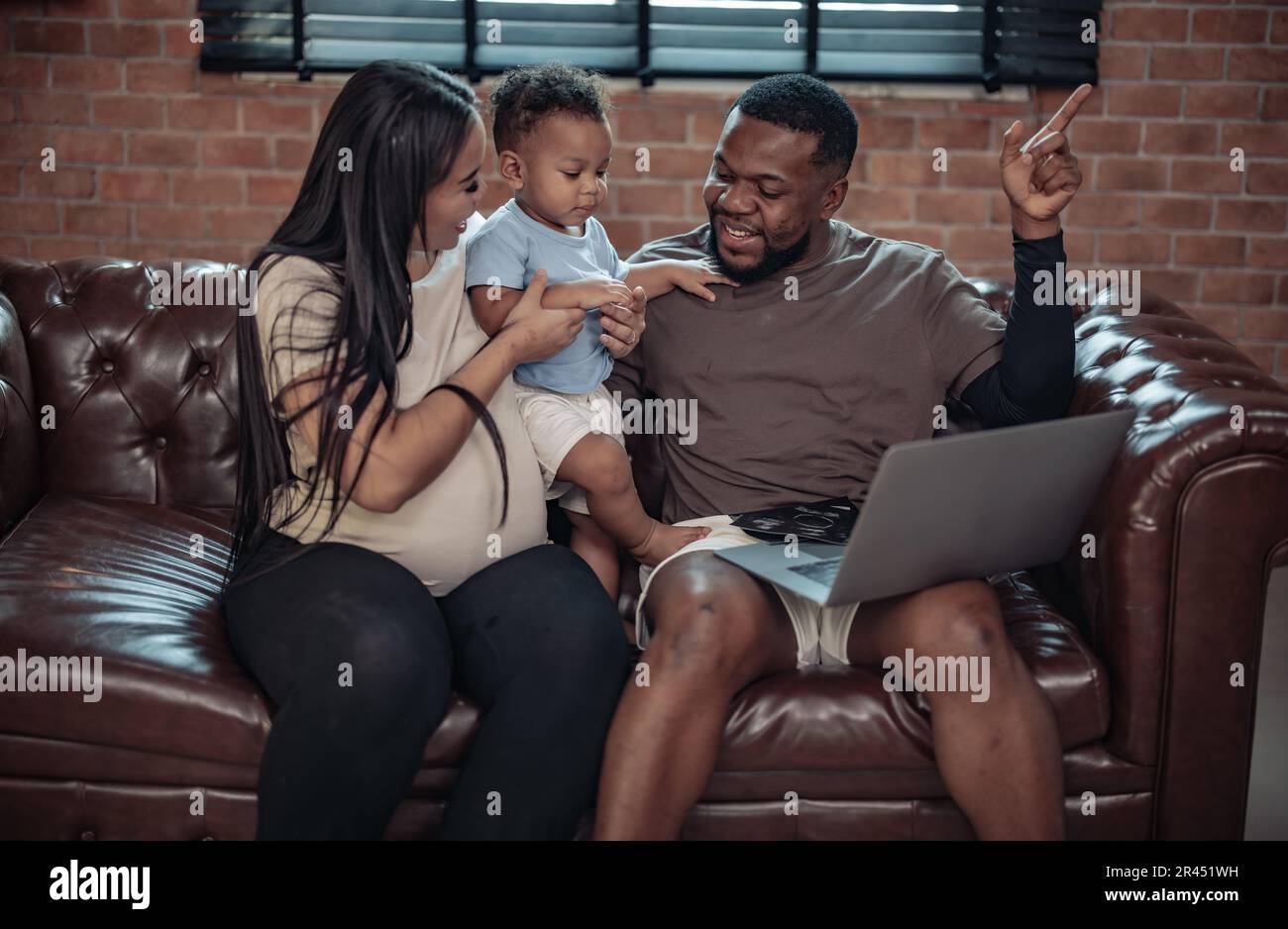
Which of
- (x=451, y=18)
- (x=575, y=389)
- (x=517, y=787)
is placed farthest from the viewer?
(x=451, y=18)

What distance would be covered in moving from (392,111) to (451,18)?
1.56 metres

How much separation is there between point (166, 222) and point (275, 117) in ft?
1.34

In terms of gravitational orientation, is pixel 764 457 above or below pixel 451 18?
below

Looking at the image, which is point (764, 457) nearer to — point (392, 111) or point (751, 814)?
point (751, 814)

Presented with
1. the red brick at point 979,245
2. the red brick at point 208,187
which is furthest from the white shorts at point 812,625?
the red brick at point 208,187

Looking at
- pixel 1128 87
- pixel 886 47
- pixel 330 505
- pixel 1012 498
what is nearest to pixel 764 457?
pixel 1012 498

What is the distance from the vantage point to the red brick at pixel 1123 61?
3.05 m

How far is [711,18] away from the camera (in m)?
3.05

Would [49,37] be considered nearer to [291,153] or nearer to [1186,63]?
[291,153]

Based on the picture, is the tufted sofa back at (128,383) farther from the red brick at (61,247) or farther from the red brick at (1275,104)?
the red brick at (1275,104)

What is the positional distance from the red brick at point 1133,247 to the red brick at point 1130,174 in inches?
4.7

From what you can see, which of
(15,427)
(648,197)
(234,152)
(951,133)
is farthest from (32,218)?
(951,133)

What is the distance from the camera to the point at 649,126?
3.08m

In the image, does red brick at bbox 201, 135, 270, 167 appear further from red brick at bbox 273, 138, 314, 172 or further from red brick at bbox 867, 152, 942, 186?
red brick at bbox 867, 152, 942, 186
